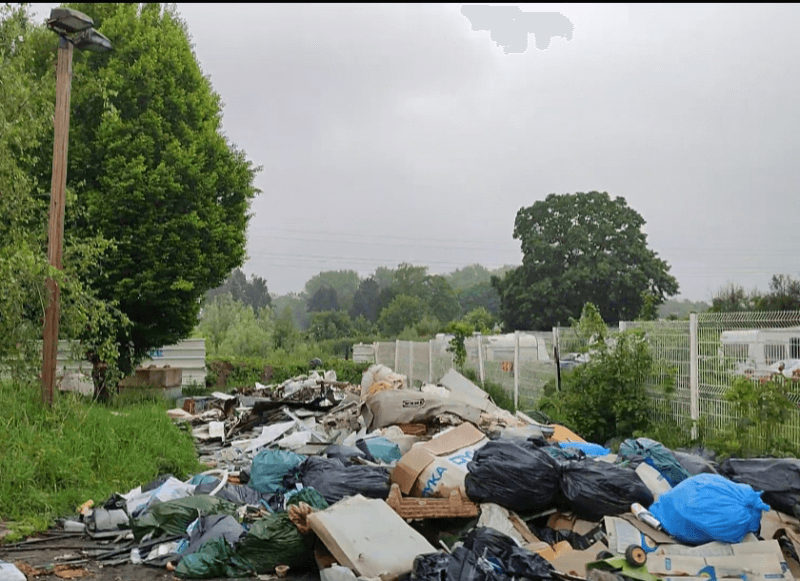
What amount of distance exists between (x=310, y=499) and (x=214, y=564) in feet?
3.29

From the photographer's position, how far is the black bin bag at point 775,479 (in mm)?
5746

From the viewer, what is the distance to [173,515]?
21.0 ft

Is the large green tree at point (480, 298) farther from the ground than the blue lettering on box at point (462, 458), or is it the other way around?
the large green tree at point (480, 298)

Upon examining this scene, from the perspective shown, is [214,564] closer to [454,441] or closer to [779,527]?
[454,441]

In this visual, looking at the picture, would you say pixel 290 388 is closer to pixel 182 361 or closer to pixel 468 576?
pixel 182 361

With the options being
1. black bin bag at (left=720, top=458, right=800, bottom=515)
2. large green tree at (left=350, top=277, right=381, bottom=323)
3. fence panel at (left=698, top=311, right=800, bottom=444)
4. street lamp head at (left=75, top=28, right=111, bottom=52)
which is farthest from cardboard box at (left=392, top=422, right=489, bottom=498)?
large green tree at (left=350, top=277, right=381, bottom=323)

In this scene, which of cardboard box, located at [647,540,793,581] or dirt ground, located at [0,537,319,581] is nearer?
cardboard box, located at [647,540,793,581]

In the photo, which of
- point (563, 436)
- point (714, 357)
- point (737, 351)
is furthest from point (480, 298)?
point (737, 351)

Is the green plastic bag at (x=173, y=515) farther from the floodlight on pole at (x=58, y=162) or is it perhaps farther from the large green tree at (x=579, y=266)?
the large green tree at (x=579, y=266)

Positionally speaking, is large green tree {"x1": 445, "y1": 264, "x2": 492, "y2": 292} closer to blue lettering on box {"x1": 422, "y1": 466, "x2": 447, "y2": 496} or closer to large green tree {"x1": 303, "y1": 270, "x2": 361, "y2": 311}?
large green tree {"x1": 303, "y1": 270, "x2": 361, "y2": 311}

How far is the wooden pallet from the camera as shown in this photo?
589 centimetres

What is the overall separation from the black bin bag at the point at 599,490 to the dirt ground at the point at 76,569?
2.13 meters

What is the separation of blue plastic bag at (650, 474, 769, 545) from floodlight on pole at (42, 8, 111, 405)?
701cm

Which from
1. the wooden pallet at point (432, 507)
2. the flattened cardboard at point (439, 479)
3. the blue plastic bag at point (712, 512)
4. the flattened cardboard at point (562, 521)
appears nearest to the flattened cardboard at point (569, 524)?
the flattened cardboard at point (562, 521)
